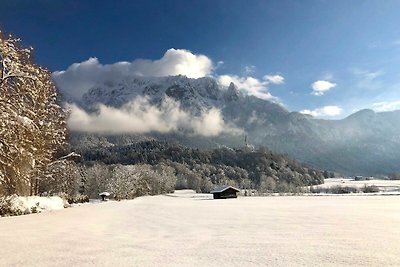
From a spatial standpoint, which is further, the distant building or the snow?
the distant building

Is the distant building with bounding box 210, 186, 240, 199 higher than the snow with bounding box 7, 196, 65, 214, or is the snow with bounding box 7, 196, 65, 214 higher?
the snow with bounding box 7, 196, 65, 214

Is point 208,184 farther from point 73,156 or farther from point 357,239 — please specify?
point 357,239

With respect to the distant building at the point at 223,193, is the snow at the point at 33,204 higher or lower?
higher

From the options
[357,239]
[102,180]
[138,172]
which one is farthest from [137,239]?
[102,180]

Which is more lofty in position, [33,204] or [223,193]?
[33,204]

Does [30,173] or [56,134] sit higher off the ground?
[56,134]

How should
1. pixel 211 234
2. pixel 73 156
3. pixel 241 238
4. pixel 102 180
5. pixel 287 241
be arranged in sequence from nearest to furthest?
pixel 287 241 → pixel 241 238 → pixel 211 234 → pixel 73 156 → pixel 102 180

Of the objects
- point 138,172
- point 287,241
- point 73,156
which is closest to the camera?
point 287,241

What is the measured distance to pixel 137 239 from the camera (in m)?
13.1

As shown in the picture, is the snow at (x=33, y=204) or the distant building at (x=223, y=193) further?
the distant building at (x=223, y=193)

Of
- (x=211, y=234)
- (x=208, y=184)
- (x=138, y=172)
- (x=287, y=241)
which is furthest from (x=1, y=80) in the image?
(x=208, y=184)

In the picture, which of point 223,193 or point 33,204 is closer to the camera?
point 33,204

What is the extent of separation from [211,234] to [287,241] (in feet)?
10.9

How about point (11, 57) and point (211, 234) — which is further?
point (11, 57)
